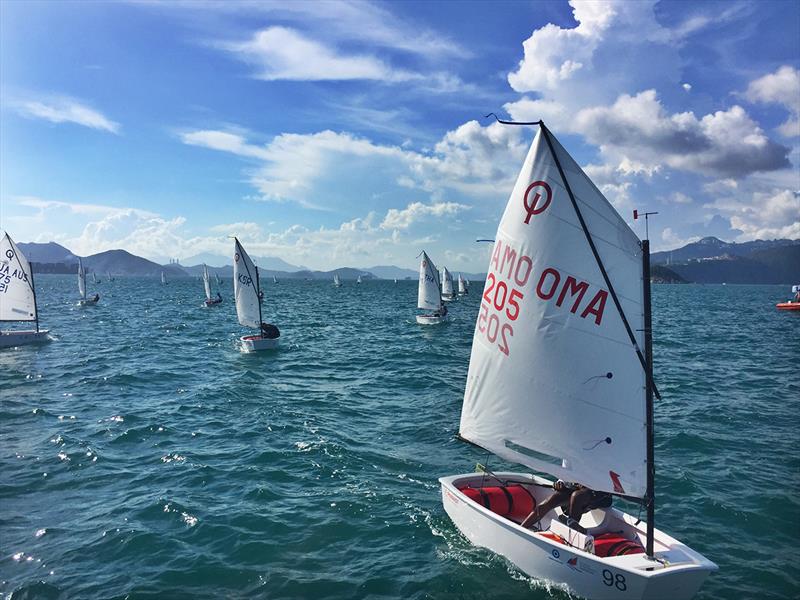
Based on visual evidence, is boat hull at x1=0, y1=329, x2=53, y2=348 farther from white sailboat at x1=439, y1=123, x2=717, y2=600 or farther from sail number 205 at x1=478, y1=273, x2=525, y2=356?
sail number 205 at x1=478, y1=273, x2=525, y2=356

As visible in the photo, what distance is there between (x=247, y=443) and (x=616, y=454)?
49.6 feet

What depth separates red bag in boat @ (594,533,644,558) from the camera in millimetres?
11008

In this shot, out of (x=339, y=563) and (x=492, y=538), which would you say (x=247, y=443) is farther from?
(x=492, y=538)

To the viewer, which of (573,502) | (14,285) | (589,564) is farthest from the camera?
(14,285)

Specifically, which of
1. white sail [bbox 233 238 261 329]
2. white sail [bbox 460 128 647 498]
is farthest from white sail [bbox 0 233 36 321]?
white sail [bbox 460 128 647 498]

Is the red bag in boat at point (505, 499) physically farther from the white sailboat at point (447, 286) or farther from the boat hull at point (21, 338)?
the white sailboat at point (447, 286)

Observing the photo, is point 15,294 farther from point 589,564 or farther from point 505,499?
point 589,564

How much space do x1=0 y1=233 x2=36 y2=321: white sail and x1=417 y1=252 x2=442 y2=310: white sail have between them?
1634 inches

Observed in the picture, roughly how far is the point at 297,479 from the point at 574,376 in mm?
10745

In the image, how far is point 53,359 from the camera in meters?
38.0

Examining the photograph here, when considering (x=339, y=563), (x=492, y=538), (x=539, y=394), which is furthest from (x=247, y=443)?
(x=539, y=394)

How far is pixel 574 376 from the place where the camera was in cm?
1152

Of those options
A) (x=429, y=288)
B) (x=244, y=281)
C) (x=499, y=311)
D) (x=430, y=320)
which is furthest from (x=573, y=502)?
(x=429, y=288)

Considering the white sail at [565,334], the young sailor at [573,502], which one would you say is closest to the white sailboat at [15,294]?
the white sail at [565,334]
